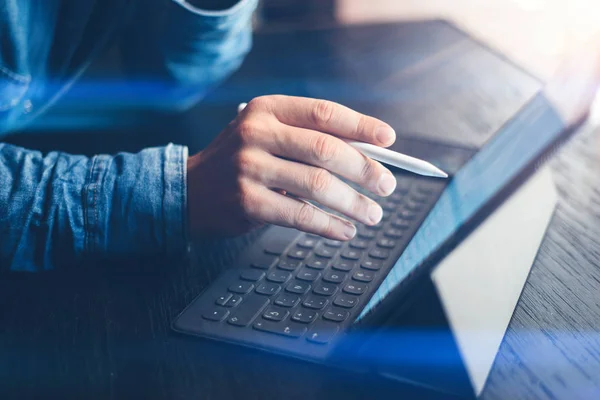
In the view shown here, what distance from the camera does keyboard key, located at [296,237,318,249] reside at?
19.7 inches

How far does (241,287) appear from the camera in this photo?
0.45m

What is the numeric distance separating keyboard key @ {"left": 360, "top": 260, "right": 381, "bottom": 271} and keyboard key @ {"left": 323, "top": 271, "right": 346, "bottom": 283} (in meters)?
0.02

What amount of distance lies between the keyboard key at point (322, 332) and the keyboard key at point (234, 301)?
69 mm

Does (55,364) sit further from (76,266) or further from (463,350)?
(463,350)

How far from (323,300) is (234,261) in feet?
0.34

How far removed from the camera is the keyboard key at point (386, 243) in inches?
19.4

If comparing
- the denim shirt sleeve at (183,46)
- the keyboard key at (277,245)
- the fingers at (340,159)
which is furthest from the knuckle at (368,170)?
the denim shirt sleeve at (183,46)

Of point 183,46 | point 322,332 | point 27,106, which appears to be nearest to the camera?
point 322,332

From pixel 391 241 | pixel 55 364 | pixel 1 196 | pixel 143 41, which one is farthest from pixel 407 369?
pixel 143 41

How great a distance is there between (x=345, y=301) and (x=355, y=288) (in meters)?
0.02

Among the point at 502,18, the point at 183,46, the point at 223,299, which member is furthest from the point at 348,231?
the point at 502,18

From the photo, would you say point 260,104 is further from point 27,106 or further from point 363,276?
point 27,106

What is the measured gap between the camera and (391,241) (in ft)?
1.64

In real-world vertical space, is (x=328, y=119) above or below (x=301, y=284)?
above
